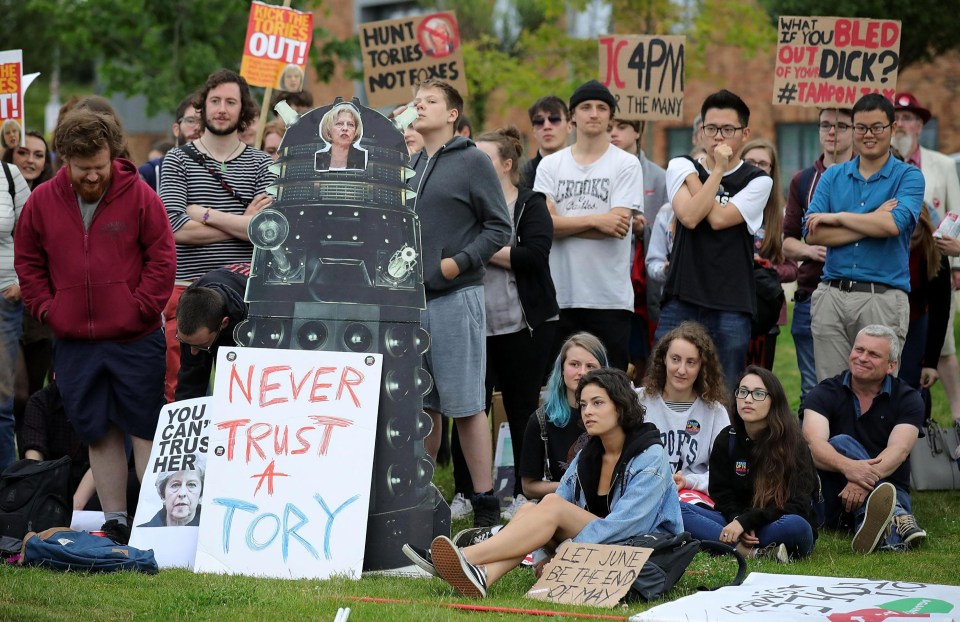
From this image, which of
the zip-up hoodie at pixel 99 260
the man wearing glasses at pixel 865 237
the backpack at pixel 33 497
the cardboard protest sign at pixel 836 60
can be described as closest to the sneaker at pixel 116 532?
the backpack at pixel 33 497

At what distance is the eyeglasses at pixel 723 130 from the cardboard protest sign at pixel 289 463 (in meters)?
2.94

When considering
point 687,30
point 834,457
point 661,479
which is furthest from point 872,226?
point 687,30

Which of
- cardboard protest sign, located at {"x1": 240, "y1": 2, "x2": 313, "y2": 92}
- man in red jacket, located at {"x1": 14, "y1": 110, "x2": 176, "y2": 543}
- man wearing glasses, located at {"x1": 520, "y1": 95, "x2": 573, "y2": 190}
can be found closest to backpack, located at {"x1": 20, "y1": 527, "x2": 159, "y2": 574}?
man in red jacket, located at {"x1": 14, "y1": 110, "x2": 176, "y2": 543}

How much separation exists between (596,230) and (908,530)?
2.67 m

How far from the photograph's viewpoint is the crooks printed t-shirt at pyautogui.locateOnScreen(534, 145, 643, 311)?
28.6 ft

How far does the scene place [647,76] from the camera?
10828mm

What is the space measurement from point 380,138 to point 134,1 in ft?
58.4

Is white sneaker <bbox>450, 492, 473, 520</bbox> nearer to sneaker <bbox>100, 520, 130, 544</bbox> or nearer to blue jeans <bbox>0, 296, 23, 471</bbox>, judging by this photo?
sneaker <bbox>100, 520, 130, 544</bbox>

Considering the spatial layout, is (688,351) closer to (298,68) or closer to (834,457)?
(834,457)

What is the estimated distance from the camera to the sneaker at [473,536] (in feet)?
22.0

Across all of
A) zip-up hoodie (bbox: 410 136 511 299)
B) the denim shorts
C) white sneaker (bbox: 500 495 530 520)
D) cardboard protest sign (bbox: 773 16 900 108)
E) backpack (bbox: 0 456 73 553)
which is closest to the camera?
backpack (bbox: 0 456 73 553)

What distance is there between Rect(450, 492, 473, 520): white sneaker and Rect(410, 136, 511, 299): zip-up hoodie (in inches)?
60.6

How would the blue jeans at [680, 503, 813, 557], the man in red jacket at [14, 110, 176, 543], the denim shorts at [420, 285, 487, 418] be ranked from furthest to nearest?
the denim shorts at [420, 285, 487, 418], the man in red jacket at [14, 110, 176, 543], the blue jeans at [680, 503, 813, 557]

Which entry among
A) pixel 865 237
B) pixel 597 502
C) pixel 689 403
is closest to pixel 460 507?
pixel 689 403
